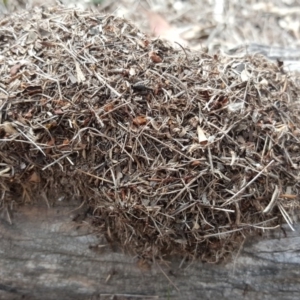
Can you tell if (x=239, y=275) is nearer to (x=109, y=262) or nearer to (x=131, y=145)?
(x=109, y=262)

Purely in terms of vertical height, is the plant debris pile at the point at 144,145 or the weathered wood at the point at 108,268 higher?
the plant debris pile at the point at 144,145

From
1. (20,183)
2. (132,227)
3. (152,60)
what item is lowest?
(132,227)

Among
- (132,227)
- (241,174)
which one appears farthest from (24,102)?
(241,174)

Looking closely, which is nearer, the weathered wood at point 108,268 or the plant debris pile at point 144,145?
the plant debris pile at point 144,145

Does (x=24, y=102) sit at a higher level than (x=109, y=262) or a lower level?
higher

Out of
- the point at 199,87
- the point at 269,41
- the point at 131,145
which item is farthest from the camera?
the point at 269,41
